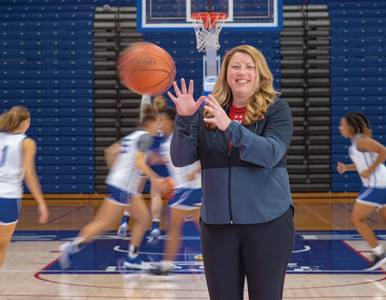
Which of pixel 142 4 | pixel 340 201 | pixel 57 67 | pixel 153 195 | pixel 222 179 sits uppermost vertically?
pixel 142 4

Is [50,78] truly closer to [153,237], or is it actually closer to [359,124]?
[153,237]

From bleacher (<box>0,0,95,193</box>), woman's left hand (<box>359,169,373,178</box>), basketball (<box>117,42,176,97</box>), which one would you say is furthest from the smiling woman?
bleacher (<box>0,0,95,193</box>)

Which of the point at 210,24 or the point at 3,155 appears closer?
the point at 3,155

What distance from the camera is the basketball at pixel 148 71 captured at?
4.36 m

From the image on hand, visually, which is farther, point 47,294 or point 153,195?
point 153,195

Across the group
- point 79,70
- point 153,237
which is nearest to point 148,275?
point 153,237

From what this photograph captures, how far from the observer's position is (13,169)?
3.70m

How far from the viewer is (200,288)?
13.3ft

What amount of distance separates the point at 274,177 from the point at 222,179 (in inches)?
8.2

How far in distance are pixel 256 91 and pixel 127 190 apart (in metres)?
2.76

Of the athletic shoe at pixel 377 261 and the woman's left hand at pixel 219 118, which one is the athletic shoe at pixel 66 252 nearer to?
the athletic shoe at pixel 377 261

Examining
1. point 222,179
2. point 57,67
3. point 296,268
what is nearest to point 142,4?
point 57,67

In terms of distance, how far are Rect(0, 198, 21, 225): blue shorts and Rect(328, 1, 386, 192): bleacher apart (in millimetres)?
7997

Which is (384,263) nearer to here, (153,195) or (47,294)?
(153,195)
